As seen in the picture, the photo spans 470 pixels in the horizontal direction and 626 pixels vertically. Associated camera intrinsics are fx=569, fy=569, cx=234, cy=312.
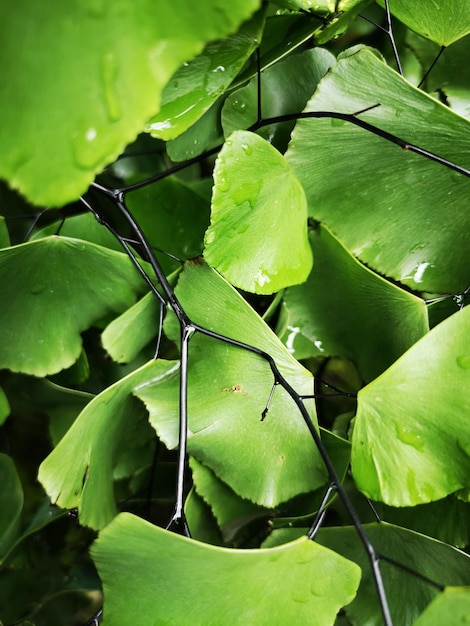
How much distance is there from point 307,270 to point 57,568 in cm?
50

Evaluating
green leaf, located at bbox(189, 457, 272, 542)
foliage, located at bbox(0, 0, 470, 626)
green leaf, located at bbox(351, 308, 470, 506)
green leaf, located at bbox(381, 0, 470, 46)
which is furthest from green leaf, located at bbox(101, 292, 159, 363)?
green leaf, located at bbox(381, 0, 470, 46)

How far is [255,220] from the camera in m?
0.45

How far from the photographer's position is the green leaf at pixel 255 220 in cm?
44

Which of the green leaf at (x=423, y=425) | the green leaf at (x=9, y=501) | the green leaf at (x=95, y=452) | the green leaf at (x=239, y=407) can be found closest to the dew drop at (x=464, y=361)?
the green leaf at (x=423, y=425)

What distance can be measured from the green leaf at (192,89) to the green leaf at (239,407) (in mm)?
122

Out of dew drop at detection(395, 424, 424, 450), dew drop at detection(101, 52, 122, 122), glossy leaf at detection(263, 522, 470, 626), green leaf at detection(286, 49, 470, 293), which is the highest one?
dew drop at detection(101, 52, 122, 122)

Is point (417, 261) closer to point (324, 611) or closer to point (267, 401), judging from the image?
point (267, 401)

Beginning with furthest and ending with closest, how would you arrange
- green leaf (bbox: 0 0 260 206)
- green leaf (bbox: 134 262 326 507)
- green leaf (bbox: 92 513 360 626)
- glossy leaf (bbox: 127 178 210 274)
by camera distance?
glossy leaf (bbox: 127 178 210 274), green leaf (bbox: 134 262 326 507), green leaf (bbox: 92 513 360 626), green leaf (bbox: 0 0 260 206)

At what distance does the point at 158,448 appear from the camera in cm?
62

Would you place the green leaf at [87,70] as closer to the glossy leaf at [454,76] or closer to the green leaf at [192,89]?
the green leaf at [192,89]

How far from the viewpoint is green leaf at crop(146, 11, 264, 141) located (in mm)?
441

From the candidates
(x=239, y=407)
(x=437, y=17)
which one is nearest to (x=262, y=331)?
(x=239, y=407)

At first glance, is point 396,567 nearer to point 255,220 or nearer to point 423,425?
point 423,425

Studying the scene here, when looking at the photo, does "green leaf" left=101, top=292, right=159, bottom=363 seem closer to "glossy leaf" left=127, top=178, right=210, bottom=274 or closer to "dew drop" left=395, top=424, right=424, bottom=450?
"glossy leaf" left=127, top=178, right=210, bottom=274
